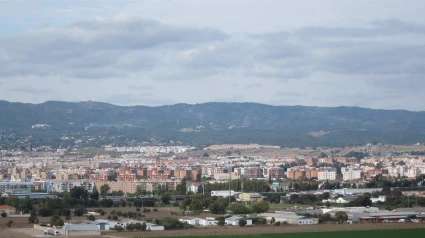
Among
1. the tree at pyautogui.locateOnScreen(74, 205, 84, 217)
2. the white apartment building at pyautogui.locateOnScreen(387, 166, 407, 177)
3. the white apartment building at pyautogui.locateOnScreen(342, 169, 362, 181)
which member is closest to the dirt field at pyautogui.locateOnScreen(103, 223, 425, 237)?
the tree at pyautogui.locateOnScreen(74, 205, 84, 217)

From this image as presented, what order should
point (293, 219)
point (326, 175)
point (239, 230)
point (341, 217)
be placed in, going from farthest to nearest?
point (326, 175), point (341, 217), point (293, 219), point (239, 230)

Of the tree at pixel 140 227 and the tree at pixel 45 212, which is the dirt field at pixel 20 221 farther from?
the tree at pixel 140 227

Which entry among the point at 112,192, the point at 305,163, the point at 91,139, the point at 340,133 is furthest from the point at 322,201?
the point at 340,133

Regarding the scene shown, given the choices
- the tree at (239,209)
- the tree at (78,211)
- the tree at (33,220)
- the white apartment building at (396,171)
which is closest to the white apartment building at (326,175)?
the white apartment building at (396,171)

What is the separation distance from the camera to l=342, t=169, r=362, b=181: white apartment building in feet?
267

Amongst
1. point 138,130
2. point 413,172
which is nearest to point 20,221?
A: point 413,172

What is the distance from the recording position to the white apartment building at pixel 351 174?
8143 centimetres

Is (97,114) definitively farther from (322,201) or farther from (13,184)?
(322,201)

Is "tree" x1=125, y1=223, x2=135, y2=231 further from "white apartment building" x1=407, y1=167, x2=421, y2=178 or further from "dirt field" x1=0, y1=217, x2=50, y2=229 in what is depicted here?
"white apartment building" x1=407, y1=167, x2=421, y2=178

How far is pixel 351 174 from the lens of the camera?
8294cm

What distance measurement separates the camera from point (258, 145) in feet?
474

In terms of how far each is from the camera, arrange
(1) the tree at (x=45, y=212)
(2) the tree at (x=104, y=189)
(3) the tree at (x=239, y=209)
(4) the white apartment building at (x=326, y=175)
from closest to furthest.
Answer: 1. (1) the tree at (x=45, y=212)
2. (3) the tree at (x=239, y=209)
3. (2) the tree at (x=104, y=189)
4. (4) the white apartment building at (x=326, y=175)

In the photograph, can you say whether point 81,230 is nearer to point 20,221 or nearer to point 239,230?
point 239,230

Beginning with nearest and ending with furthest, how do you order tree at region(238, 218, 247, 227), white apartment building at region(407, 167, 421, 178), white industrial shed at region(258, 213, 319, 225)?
tree at region(238, 218, 247, 227) < white industrial shed at region(258, 213, 319, 225) < white apartment building at region(407, 167, 421, 178)
